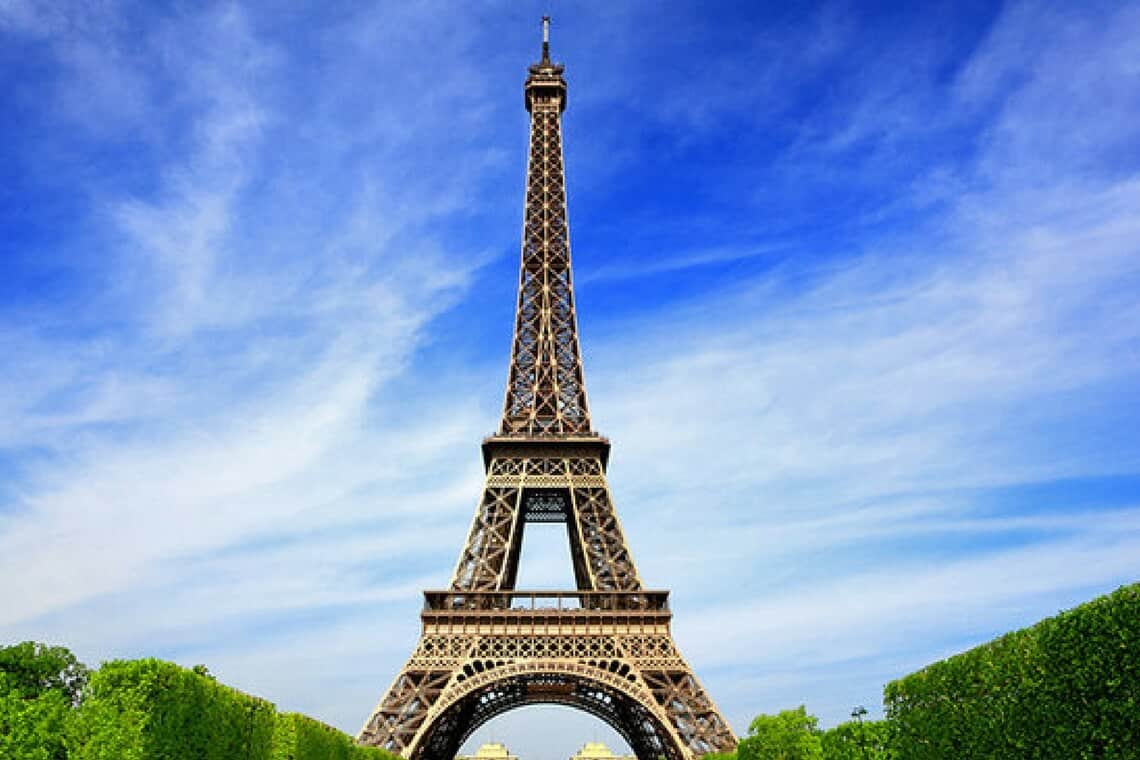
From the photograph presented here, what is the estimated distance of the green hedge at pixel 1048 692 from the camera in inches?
418

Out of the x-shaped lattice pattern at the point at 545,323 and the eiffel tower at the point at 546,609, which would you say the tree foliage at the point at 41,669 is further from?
the x-shaped lattice pattern at the point at 545,323

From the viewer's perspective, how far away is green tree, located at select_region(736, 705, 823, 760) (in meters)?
26.5

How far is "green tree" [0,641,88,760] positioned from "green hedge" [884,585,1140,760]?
1586cm

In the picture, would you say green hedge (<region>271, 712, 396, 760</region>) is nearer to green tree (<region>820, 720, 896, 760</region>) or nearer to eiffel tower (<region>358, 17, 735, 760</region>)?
eiffel tower (<region>358, 17, 735, 760</region>)

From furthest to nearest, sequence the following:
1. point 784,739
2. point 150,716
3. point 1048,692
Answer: point 784,739 → point 150,716 → point 1048,692

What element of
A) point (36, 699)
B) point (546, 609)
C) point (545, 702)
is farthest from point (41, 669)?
point (545, 702)

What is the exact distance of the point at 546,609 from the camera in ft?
122

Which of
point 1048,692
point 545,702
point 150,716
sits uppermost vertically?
point 545,702

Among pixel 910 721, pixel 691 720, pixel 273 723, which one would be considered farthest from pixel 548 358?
pixel 910 721

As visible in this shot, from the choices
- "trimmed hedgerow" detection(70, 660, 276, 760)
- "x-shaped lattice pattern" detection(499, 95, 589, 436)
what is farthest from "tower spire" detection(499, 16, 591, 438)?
"trimmed hedgerow" detection(70, 660, 276, 760)

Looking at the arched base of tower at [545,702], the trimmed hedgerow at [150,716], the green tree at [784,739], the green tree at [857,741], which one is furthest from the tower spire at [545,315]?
the trimmed hedgerow at [150,716]

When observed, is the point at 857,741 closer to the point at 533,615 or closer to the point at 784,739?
the point at 784,739

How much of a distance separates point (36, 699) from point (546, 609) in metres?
18.6

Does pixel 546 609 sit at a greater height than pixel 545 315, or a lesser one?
lesser
